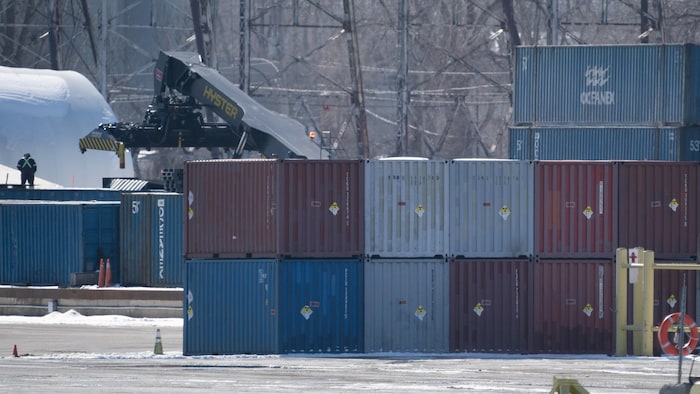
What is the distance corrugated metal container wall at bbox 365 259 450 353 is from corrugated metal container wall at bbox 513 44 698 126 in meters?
12.3

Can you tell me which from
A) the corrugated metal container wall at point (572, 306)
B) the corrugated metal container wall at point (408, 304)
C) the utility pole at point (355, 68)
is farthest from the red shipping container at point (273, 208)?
the utility pole at point (355, 68)

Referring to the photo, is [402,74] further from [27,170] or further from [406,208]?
[406,208]

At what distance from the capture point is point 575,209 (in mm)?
26391

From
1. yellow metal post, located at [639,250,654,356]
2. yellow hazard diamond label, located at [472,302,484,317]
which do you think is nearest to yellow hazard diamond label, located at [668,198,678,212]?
yellow metal post, located at [639,250,654,356]

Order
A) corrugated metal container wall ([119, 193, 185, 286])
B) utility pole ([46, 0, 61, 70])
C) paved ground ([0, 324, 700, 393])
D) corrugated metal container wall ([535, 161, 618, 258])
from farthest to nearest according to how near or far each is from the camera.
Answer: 1. utility pole ([46, 0, 61, 70])
2. corrugated metal container wall ([119, 193, 185, 286])
3. corrugated metal container wall ([535, 161, 618, 258])
4. paved ground ([0, 324, 700, 393])

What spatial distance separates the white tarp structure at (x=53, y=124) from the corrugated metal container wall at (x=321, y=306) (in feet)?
113

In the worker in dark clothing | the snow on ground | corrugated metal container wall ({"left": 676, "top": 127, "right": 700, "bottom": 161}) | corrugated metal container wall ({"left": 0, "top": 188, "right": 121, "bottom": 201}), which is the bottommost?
the snow on ground

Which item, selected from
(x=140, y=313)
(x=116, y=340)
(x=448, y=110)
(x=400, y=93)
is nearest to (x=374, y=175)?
(x=116, y=340)

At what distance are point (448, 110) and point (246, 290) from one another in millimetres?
70300

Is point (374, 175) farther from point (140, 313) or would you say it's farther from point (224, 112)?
point (224, 112)

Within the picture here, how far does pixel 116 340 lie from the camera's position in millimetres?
29328

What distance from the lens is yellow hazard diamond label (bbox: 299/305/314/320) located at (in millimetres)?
26031

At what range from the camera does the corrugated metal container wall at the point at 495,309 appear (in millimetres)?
26438

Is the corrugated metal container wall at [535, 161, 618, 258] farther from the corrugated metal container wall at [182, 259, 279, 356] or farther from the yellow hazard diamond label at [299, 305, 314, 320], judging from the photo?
the corrugated metal container wall at [182, 259, 279, 356]
